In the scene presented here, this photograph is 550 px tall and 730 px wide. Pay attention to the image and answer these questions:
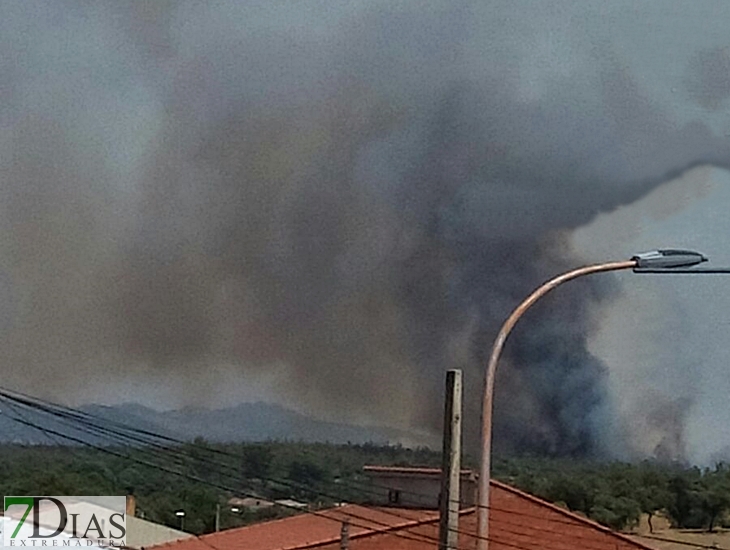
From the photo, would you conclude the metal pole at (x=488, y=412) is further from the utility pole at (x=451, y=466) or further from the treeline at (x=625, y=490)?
the treeline at (x=625, y=490)

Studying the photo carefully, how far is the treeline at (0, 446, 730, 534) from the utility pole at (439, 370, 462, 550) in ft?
53.9

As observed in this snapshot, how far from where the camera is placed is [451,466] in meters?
6.91

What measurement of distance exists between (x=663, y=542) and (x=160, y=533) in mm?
8675

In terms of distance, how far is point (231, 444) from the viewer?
104 ft

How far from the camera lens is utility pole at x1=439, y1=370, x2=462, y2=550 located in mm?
6820

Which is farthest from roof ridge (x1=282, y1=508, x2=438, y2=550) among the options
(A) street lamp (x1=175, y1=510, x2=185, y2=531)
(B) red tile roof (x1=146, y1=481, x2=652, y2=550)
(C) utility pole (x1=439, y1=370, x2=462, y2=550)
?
(A) street lamp (x1=175, y1=510, x2=185, y2=531)

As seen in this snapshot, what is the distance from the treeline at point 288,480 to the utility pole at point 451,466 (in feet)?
53.9

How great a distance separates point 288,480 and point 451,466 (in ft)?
68.6

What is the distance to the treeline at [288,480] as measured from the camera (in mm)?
25266

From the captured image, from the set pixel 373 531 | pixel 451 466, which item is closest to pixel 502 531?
pixel 373 531

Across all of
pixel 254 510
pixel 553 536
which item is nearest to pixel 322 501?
pixel 254 510

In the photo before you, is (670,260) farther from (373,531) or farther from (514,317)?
(373,531)

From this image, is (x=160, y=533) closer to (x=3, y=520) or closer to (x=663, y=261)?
(x=3, y=520)

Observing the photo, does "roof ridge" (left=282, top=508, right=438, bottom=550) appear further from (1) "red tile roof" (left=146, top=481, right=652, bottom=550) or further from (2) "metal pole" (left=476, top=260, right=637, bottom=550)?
(2) "metal pole" (left=476, top=260, right=637, bottom=550)
